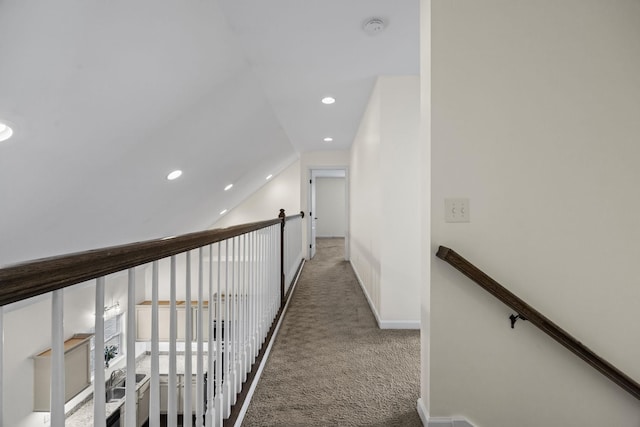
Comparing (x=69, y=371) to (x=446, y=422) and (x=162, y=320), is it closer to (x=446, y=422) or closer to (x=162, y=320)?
(x=162, y=320)

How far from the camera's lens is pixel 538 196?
1.41 meters

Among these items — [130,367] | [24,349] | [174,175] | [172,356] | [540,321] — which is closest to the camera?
[130,367]

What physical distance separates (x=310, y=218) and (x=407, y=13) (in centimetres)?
495

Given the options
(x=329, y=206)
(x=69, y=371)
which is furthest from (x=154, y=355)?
(x=329, y=206)

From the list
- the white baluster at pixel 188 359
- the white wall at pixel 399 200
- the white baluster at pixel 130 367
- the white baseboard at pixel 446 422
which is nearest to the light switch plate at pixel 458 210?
the white baseboard at pixel 446 422

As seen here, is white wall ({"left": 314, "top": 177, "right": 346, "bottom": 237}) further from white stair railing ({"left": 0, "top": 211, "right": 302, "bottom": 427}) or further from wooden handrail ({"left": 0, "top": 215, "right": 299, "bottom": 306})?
wooden handrail ({"left": 0, "top": 215, "right": 299, "bottom": 306})

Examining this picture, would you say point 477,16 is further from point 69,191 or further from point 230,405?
point 69,191

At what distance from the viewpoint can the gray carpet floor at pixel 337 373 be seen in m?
1.59

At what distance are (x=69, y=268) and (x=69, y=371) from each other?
4.88 meters

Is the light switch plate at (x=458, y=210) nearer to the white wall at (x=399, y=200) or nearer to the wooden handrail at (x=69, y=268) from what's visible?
the wooden handrail at (x=69, y=268)

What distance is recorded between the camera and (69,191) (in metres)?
2.39

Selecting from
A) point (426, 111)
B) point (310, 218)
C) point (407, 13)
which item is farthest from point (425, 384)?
point (310, 218)

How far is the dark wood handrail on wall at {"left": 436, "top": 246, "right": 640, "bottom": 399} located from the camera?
133cm

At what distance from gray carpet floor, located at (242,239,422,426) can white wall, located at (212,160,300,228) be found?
5.01m
